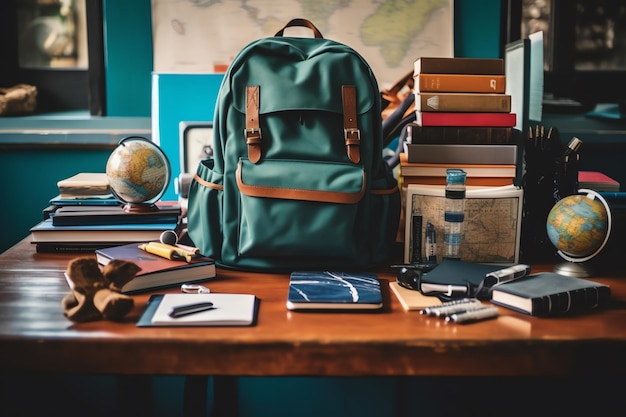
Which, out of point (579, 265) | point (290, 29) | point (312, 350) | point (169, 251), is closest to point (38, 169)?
point (290, 29)

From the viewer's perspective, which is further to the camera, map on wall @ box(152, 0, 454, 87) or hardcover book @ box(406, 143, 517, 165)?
map on wall @ box(152, 0, 454, 87)

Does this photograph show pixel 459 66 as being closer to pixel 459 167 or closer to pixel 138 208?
pixel 459 167

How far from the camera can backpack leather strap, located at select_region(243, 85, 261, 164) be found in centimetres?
122

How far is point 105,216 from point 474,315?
2.54ft

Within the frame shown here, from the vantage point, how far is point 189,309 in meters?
1.02

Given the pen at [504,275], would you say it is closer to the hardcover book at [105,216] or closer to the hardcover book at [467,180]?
the hardcover book at [467,180]

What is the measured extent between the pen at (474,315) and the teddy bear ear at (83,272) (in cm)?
54

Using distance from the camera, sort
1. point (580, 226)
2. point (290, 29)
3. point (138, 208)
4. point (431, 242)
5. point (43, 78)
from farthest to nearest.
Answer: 1. point (43, 78)
2. point (290, 29)
3. point (138, 208)
4. point (431, 242)
5. point (580, 226)

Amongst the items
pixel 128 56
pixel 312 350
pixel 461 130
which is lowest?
pixel 312 350

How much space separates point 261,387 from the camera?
1.86 m

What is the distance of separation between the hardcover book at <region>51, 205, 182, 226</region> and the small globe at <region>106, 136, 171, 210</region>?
0.03m

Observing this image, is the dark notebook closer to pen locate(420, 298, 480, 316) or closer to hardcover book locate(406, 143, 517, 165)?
pen locate(420, 298, 480, 316)

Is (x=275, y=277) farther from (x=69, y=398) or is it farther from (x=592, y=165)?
(x=592, y=165)

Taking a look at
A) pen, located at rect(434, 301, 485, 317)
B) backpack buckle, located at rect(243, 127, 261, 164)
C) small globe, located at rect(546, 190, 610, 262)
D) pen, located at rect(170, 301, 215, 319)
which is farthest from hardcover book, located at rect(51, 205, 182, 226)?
small globe, located at rect(546, 190, 610, 262)
